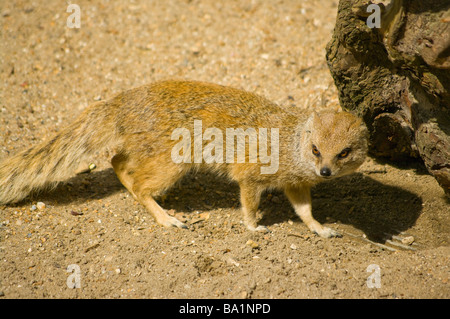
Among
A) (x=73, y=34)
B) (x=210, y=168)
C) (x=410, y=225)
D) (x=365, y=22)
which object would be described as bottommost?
(x=410, y=225)

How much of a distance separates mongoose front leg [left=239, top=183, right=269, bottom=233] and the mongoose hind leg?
595 mm

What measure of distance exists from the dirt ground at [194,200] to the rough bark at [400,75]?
2.26ft

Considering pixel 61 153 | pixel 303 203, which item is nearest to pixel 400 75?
pixel 303 203

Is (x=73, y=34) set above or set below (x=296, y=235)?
above

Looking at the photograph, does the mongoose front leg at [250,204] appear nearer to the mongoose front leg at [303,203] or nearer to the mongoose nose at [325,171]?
the mongoose front leg at [303,203]

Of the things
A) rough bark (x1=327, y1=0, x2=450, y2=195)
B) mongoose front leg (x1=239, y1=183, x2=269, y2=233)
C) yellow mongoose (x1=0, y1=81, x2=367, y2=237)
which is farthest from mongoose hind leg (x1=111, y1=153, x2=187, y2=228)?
rough bark (x1=327, y1=0, x2=450, y2=195)

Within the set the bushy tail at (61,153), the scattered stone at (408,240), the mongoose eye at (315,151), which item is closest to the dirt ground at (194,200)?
the scattered stone at (408,240)

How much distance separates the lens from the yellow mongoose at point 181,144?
3.99m

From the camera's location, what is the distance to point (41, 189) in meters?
4.20

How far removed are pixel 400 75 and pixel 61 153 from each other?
10.3 ft

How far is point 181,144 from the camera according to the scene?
13.1ft

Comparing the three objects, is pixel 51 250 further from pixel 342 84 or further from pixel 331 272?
pixel 342 84

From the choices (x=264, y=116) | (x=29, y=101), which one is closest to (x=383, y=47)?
(x=264, y=116)

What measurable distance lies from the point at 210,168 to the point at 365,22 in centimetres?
192
